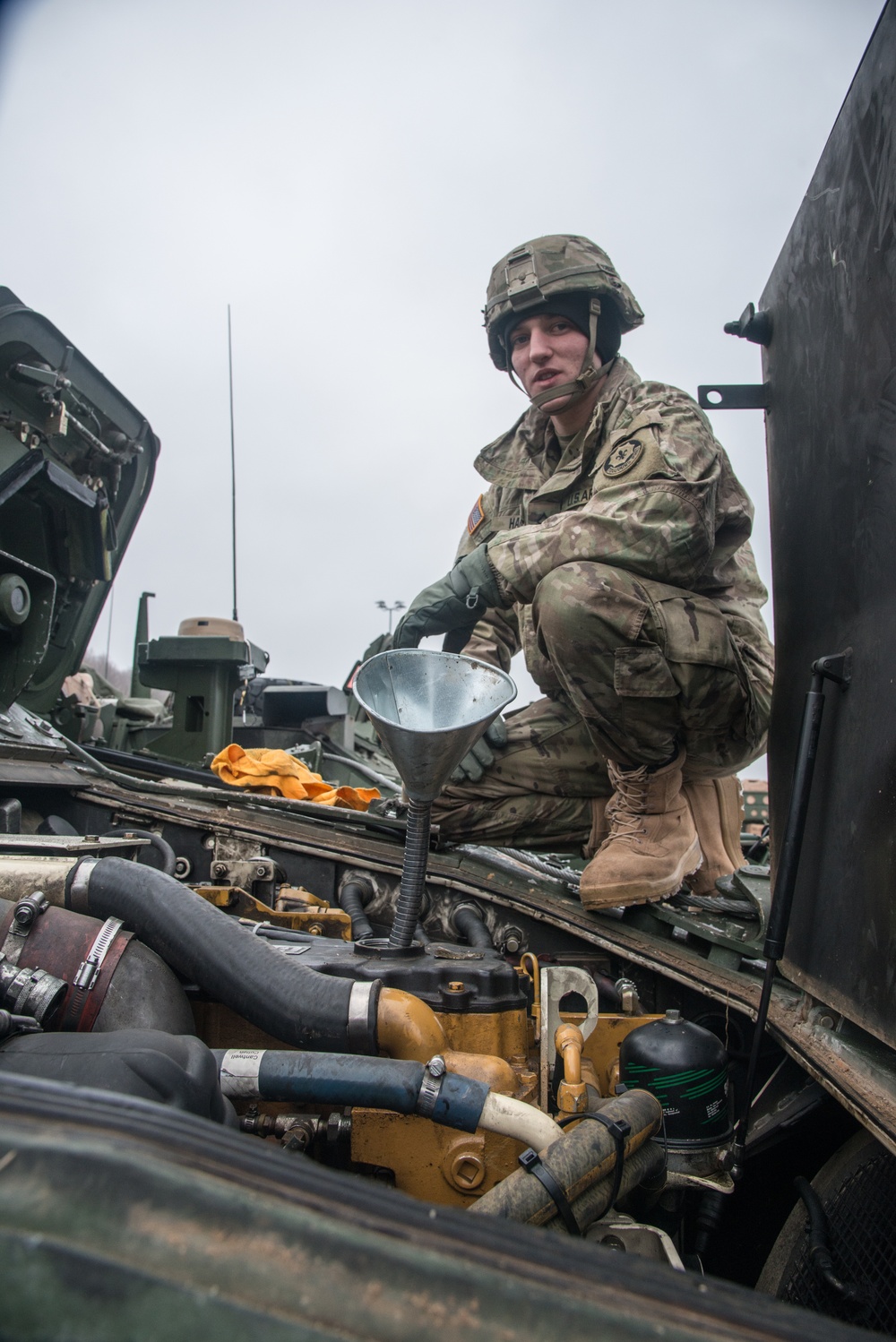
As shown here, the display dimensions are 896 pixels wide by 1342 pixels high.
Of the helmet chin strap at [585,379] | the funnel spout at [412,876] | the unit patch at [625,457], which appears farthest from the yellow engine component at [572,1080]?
the helmet chin strap at [585,379]

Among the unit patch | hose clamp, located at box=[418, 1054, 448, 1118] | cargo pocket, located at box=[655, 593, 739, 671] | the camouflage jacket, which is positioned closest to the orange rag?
the camouflage jacket

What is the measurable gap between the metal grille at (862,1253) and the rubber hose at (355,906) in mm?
1273

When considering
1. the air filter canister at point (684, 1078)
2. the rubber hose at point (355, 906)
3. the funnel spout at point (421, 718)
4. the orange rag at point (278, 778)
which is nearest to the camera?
the air filter canister at point (684, 1078)

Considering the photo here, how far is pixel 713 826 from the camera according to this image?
2.99 m

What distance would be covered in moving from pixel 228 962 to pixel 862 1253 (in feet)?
3.99

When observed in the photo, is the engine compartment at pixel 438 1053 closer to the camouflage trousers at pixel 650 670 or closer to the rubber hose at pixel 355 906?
the rubber hose at pixel 355 906

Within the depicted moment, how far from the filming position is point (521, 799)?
128 inches

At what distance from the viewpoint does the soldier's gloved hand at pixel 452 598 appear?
2.63 metres

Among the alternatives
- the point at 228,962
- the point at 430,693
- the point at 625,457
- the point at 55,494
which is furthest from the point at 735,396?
the point at 55,494

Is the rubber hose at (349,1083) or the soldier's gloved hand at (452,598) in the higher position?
the soldier's gloved hand at (452,598)

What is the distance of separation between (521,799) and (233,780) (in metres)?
1.27

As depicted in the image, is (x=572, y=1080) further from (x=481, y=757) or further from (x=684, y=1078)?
(x=481, y=757)

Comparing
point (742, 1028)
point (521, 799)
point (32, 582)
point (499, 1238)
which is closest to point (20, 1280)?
point (499, 1238)

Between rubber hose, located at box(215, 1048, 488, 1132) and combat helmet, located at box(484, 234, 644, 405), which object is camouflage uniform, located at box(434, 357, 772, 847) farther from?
rubber hose, located at box(215, 1048, 488, 1132)
